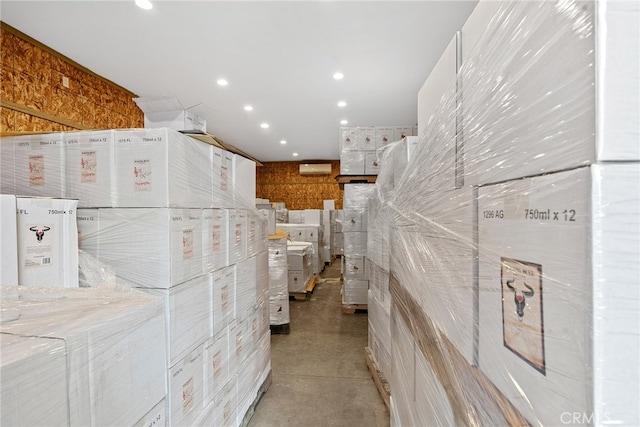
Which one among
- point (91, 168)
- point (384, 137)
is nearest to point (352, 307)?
point (384, 137)

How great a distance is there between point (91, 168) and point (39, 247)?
0.40 m

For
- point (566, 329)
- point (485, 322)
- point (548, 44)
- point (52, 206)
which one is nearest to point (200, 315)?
point (52, 206)

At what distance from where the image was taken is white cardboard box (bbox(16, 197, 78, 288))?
1109 mm

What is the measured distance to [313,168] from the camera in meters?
10.7

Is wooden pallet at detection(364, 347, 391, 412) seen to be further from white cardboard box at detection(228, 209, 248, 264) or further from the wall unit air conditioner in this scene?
the wall unit air conditioner

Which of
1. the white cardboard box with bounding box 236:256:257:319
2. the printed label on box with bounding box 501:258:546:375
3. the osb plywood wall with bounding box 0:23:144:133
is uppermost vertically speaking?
the osb plywood wall with bounding box 0:23:144:133

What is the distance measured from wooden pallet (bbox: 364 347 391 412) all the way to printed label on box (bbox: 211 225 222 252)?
157 cm

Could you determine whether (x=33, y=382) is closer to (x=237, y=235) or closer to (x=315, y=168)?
(x=237, y=235)

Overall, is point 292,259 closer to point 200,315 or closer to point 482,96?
point 200,315

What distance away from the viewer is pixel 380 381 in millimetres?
2387

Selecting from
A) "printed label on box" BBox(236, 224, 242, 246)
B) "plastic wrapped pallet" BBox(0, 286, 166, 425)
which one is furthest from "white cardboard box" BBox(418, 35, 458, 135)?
"printed label on box" BBox(236, 224, 242, 246)

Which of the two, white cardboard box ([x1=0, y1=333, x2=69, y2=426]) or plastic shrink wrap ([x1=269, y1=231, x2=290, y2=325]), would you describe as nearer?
white cardboard box ([x1=0, y1=333, x2=69, y2=426])

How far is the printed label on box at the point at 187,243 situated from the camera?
138cm

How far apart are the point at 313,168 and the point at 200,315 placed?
941cm
